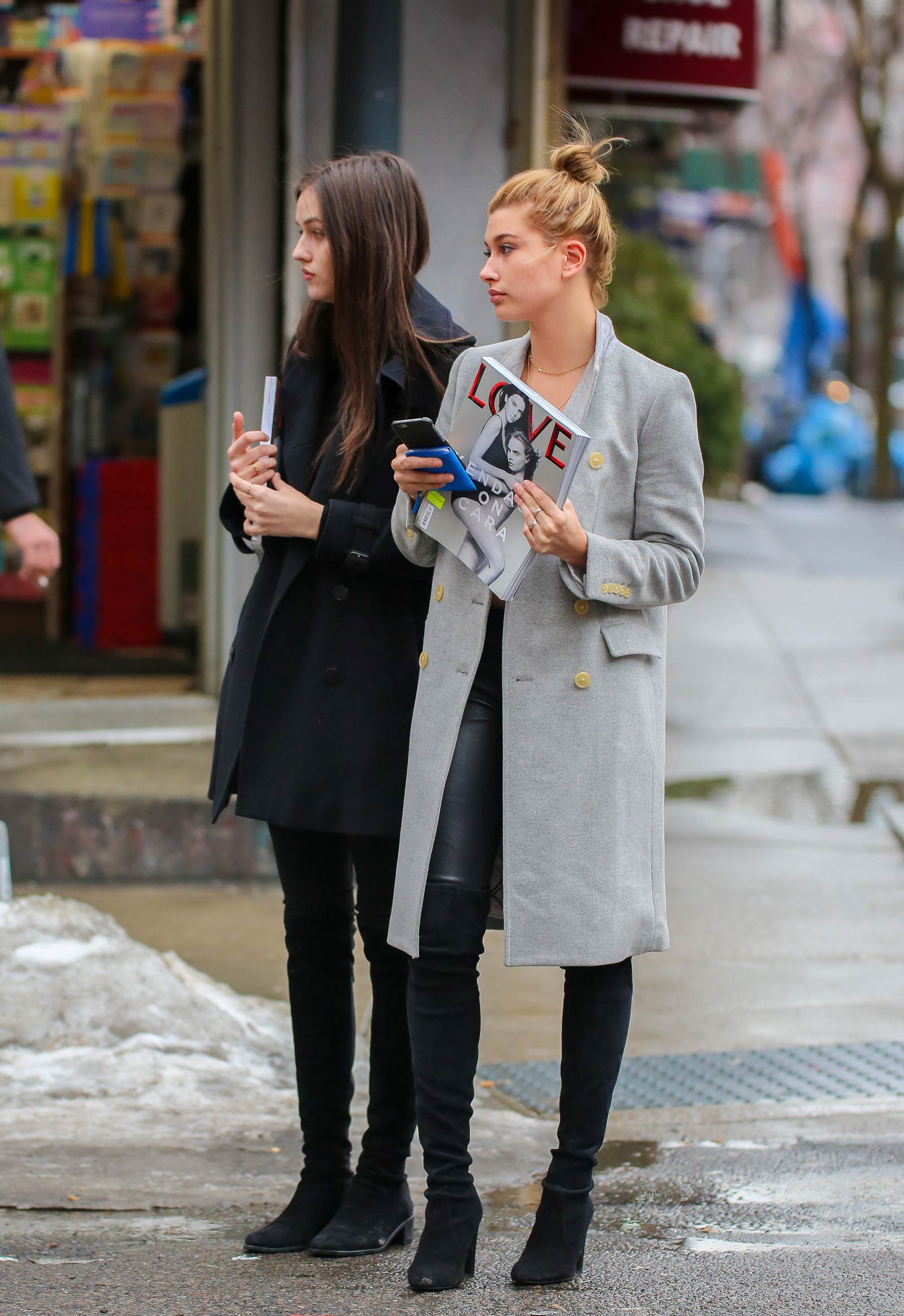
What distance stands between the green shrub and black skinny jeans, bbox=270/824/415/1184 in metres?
13.4

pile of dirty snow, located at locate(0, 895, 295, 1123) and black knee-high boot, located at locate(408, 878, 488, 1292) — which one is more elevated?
black knee-high boot, located at locate(408, 878, 488, 1292)

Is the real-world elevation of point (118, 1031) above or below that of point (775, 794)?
above

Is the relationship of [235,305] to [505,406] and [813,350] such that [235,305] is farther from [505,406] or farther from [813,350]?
[813,350]

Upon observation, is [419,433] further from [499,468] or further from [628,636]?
[628,636]

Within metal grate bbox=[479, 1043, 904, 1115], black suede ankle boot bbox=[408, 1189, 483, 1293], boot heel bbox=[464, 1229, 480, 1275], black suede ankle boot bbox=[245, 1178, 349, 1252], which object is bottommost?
metal grate bbox=[479, 1043, 904, 1115]

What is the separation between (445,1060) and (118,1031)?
1.51 m

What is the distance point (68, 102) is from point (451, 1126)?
6.93m

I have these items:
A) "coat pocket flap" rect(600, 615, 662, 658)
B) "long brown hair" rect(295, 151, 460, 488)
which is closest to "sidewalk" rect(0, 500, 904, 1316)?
"coat pocket flap" rect(600, 615, 662, 658)

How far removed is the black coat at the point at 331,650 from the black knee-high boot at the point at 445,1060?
0.24 metres

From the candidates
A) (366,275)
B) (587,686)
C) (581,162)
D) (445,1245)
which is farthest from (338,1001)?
(581,162)

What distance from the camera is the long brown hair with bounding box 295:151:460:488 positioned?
3.36 m

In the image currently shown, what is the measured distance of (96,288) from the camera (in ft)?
30.6

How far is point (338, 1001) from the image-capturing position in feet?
11.5

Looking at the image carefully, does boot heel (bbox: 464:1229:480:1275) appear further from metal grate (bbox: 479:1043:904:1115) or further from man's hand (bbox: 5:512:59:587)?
man's hand (bbox: 5:512:59:587)
